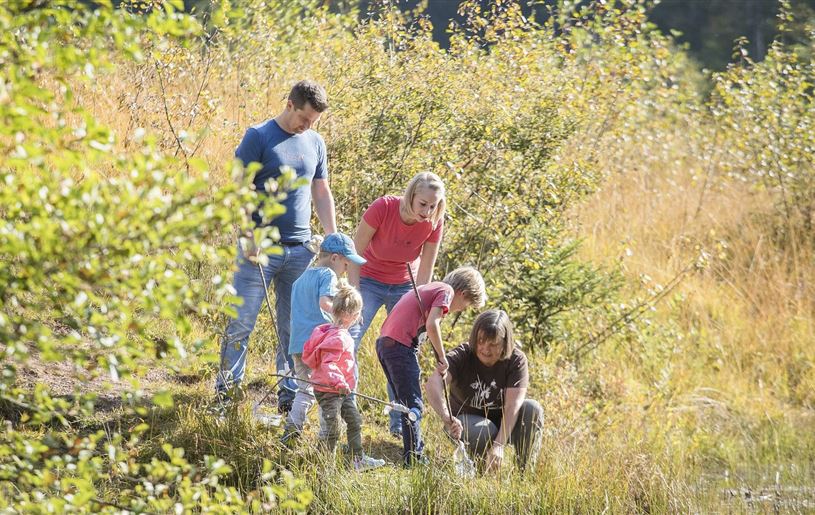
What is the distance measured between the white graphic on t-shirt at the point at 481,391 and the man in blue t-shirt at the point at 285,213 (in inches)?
36.8

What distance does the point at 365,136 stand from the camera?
24.4ft

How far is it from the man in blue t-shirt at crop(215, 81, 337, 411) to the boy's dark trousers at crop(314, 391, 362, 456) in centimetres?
44

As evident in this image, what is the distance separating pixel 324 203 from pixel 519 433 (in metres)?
1.61

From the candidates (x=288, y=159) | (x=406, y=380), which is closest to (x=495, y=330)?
(x=406, y=380)

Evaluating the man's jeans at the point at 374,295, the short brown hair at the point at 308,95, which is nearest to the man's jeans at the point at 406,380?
the man's jeans at the point at 374,295

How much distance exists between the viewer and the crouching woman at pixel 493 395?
17.2ft

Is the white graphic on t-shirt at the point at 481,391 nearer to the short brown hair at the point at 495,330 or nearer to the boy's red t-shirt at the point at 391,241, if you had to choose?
the short brown hair at the point at 495,330

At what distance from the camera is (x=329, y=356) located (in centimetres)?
487

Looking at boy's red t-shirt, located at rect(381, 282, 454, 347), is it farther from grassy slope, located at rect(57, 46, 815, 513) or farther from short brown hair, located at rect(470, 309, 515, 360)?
grassy slope, located at rect(57, 46, 815, 513)

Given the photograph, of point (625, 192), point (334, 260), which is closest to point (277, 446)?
point (334, 260)

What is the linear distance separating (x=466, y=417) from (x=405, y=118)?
107 inches

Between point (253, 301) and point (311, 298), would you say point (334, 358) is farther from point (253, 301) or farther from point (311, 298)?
point (253, 301)

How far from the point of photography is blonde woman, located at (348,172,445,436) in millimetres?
5625

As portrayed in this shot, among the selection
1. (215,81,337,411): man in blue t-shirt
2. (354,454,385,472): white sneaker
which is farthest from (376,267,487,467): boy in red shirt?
(215,81,337,411): man in blue t-shirt
